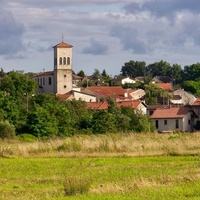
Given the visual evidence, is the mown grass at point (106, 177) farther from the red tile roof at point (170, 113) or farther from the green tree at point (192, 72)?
the green tree at point (192, 72)

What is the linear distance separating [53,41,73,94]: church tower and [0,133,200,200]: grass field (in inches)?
3154

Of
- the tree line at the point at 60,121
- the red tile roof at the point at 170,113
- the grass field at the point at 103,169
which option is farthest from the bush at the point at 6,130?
the red tile roof at the point at 170,113

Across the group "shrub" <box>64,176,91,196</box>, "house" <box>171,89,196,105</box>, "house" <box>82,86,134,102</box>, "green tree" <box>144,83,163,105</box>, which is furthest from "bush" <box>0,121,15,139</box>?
"house" <box>171,89,196,105</box>

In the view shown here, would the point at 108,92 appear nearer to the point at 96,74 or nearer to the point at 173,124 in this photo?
the point at 173,124

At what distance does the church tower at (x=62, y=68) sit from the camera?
377 feet

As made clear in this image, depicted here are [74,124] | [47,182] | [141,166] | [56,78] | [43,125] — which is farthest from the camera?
[56,78]

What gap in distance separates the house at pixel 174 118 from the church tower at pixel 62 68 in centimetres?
3477

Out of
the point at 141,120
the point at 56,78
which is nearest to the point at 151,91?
the point at 56,78

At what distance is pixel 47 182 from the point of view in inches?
792

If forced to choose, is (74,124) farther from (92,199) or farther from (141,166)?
(92,199)

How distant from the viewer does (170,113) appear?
81625 mm

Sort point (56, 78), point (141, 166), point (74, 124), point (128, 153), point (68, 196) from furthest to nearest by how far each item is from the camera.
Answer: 1. point (56, 78)
2. point (74, 124)
3. point (128, 153)
4. point (141, 166)
5. point (68, 196)

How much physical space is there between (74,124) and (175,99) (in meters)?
58.8

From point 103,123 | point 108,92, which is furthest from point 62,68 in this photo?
point 103,123
